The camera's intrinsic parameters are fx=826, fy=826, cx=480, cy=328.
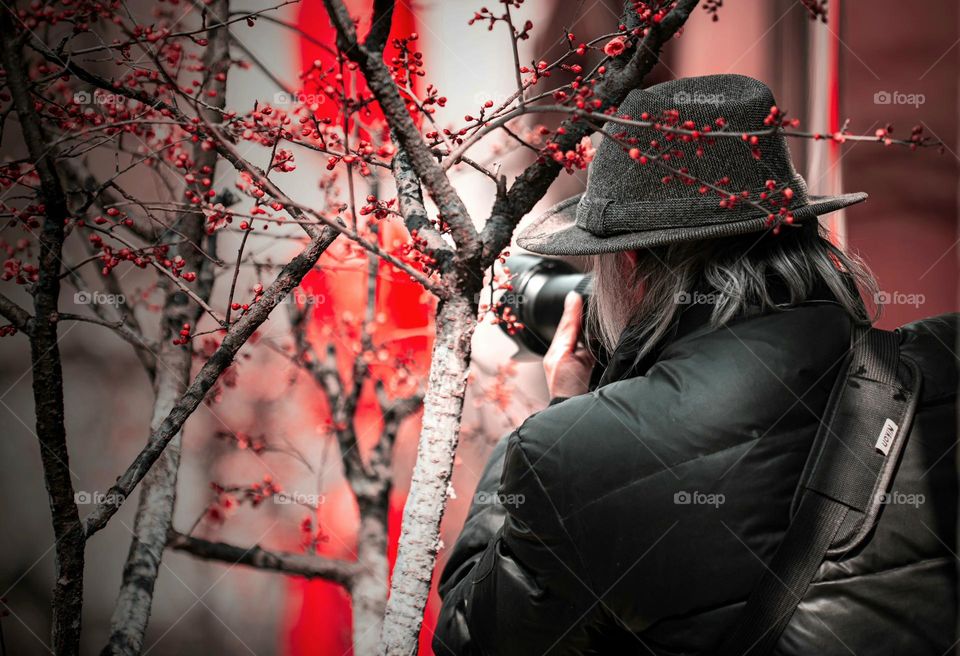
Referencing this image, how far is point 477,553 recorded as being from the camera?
101 centimetres

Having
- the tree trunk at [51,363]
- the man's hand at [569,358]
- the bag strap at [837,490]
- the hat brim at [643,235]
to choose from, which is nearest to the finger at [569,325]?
the man's hand at [569,358]

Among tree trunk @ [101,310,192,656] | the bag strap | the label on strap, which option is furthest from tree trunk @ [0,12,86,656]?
the label on strap

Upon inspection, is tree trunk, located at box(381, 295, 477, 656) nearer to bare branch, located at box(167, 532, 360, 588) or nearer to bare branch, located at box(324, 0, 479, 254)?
bare branch, located at box(324, 0, 479, 254)

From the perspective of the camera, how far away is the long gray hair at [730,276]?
0.85 metres

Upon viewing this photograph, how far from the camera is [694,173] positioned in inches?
34.8

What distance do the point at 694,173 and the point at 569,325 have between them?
296 mm

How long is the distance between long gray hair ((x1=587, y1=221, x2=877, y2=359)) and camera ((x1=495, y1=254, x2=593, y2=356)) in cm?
19

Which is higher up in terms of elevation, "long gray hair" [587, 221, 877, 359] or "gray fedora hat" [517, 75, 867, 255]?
"gray fedora hat" [517, 75, 867, 255]

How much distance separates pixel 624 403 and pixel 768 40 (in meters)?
1.05

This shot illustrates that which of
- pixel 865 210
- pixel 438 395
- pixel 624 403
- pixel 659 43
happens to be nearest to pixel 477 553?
pixel 438 395

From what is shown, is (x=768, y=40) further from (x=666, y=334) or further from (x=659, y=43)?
(x=666, y=334)

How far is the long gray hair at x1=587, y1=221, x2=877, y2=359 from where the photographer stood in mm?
848

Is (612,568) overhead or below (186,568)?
overhead

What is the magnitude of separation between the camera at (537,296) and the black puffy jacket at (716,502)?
1.04ft
